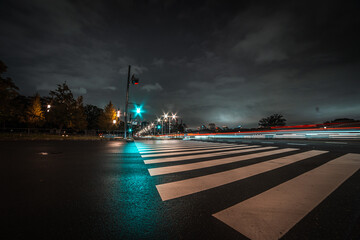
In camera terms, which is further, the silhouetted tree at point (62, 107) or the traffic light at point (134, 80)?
the silhouetted tree at point (62, 107)

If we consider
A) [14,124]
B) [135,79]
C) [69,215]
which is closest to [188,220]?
[69,215]

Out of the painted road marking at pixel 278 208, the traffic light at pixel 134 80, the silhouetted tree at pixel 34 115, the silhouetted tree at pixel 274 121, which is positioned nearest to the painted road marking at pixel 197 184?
the painted road marking at pixel 278 208

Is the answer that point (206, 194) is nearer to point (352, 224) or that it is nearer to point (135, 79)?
Result: point (352, 224)

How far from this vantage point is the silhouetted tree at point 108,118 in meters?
40.6

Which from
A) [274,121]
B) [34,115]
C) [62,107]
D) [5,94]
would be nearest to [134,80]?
[5,94]

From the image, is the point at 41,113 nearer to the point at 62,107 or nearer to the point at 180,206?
the point at 62,107

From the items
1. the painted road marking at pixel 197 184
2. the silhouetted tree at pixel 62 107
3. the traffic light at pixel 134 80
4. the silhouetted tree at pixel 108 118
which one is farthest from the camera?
the silhouetted tree at pixel 108 118

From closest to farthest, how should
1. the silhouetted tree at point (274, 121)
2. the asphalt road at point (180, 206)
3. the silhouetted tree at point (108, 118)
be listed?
the asphalt road at point (180, 206), the silhouetted tree at point (108, 118), the silhouetted tree at point (274, 121)

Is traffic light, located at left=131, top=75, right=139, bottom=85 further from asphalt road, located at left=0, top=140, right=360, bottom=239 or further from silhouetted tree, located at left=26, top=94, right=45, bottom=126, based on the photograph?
silhouetted tree, located at left=26, top=94, right=45, bottom=126

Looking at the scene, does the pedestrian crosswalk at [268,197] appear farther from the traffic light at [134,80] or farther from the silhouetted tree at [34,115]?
the silhouetted tree at [34,115]

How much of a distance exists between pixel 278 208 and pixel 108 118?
44.7 m

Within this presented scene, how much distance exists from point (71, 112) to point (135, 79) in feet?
65.1

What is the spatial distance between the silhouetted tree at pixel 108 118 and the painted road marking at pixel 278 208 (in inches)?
1719

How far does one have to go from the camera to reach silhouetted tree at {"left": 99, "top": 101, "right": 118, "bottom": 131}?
40.6m
